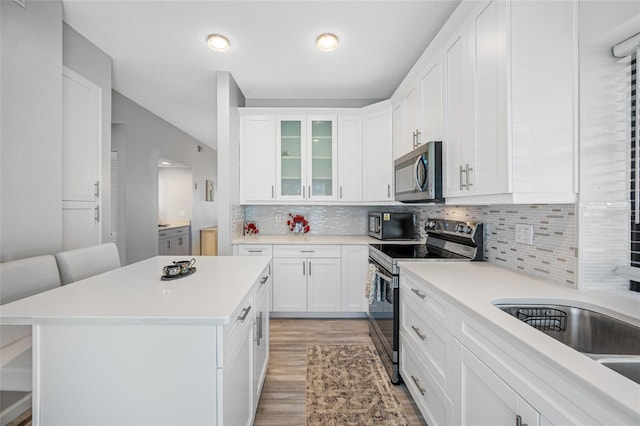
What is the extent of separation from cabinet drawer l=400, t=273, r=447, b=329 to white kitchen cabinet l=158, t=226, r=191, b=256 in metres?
4.06

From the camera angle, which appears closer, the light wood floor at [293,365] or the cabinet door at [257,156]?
the light wood floor at [293,365]

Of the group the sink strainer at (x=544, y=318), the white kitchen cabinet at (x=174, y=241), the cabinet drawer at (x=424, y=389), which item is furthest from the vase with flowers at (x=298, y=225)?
the sink strainer at (x=544, y=318)

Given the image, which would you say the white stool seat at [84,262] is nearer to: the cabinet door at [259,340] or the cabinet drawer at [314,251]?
the cabinet door at [259,340]

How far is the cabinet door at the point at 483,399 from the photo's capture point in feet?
2.76

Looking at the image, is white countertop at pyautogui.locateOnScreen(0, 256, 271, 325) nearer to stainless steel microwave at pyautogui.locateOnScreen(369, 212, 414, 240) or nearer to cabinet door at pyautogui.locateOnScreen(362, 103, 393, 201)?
stainless steel microwave at pyautogui.locateOnScreen(369, 212, 414, 240)

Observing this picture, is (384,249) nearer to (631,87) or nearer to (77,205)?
(631,87)

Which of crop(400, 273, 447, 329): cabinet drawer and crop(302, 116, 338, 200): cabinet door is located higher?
crop(302, 116, 338, 200): cabinet door

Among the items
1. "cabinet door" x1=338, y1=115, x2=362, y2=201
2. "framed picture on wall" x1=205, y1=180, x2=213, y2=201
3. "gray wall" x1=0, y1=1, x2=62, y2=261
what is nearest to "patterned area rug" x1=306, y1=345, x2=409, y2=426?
"cabinet door" x1=338, y1=115, x2=362, y2=201

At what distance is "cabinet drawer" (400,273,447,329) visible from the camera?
1354mm

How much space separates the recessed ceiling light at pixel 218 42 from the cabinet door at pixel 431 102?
5.43 ft

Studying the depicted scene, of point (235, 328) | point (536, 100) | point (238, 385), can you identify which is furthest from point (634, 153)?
point (238, 385)

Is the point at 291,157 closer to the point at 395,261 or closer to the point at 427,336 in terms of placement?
the point at 395,261

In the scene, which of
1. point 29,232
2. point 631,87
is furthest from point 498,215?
point 29,232

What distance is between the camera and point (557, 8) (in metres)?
1.26
